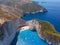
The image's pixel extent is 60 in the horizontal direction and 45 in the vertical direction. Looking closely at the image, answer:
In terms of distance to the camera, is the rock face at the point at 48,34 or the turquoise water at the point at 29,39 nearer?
the rock face at the point at 48,34

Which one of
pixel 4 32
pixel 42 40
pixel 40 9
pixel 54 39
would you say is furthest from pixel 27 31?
pixel 40 9

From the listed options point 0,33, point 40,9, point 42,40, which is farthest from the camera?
point 40,9

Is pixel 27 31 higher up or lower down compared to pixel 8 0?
higher up

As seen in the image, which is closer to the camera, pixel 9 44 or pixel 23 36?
pixel 9 44

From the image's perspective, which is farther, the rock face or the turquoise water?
the turquoise water

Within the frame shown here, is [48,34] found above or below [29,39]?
above

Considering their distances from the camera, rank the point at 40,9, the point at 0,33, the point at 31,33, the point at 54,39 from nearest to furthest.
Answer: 1. the point at 0,33
2. the point at 54,39
3. the point at 31,33
4. the point at 40,9

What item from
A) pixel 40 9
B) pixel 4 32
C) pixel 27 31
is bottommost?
pixel 40 9

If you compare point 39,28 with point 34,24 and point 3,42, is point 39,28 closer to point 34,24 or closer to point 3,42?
point 34,24
